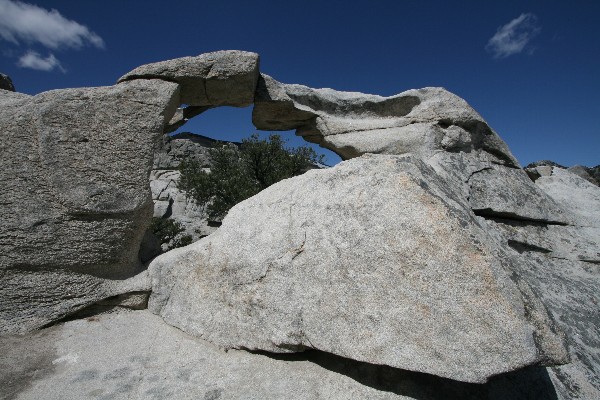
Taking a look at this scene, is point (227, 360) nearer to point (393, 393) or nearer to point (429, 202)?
point (393, 393)

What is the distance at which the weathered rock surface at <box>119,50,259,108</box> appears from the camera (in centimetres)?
456

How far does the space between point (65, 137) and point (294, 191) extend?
2470 millimetres

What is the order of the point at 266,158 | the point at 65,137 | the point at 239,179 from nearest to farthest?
the point at 65,137
the point at 239,179
the point at 266,158

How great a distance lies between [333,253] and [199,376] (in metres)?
1.46

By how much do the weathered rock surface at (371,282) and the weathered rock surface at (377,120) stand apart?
206cm

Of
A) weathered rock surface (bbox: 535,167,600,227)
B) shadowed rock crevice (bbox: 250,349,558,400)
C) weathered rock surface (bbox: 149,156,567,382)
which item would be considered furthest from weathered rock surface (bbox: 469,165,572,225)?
shadowed rock crevice (bbox: 250,349,558,400)

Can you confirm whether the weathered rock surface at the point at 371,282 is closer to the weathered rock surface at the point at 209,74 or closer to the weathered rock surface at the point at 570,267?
the weathered rock surface at the point at 570,267

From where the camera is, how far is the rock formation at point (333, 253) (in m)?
2.37

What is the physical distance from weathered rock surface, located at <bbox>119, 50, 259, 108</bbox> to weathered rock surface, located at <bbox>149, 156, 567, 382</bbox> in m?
2.32

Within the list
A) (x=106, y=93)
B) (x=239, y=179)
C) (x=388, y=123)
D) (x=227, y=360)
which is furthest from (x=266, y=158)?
(x=227, y=360)

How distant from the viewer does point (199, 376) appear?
2818mm

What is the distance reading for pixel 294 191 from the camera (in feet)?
10.7

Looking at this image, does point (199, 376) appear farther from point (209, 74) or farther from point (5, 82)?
point (5, 82)

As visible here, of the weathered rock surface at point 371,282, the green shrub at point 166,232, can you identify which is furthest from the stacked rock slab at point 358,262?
the green shrub at point 166,232
